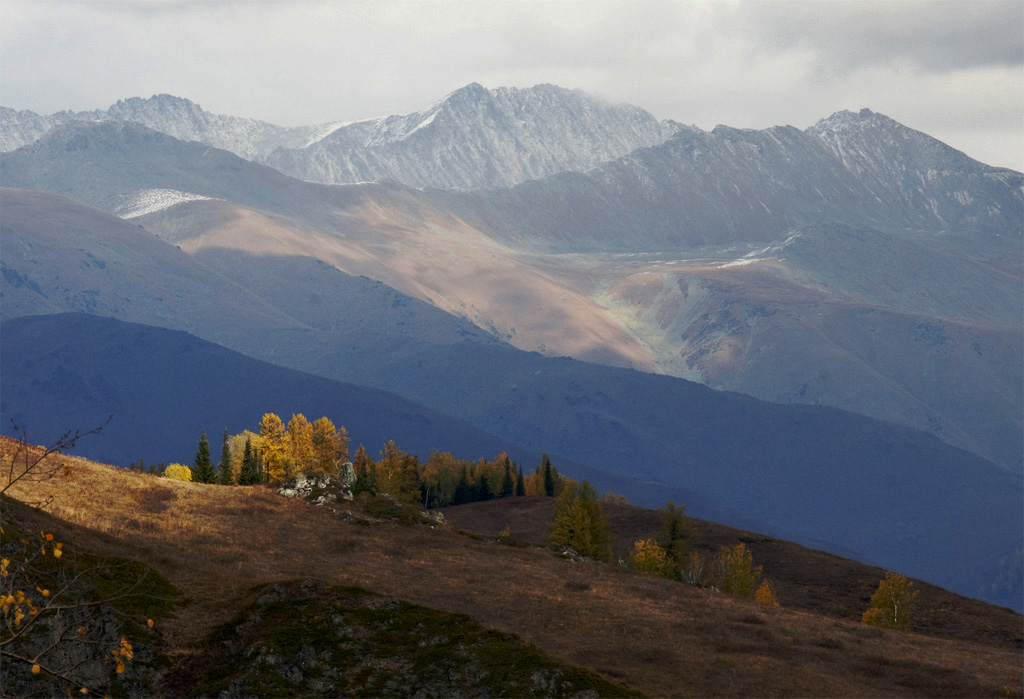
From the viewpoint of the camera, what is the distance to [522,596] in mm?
60438

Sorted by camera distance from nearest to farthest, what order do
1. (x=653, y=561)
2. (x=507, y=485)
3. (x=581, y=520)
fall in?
(x=653, y=561) → (x=581, y=520) → (x=507, y=485)

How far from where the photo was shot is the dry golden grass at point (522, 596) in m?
48.5

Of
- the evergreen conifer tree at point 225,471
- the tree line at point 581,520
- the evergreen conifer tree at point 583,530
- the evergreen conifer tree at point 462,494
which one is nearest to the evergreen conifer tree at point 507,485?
the evergreen conifer tree at point 462,494

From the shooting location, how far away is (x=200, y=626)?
43188 millimetres

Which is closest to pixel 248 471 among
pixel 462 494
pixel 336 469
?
pixel 336 469

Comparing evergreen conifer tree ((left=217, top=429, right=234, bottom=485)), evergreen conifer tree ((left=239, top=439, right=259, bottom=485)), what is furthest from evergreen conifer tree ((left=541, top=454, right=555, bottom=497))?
evergreen conifer tree ((left=239, top=439, right=259, bottom=485))

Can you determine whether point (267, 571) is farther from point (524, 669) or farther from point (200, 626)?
point (524, 669)

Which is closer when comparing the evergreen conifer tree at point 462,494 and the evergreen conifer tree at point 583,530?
the evergreen conifer tree at point 583,530

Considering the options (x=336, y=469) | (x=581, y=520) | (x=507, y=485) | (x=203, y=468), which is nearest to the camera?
(x=203, y=468)

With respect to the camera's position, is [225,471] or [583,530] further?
[225,471]

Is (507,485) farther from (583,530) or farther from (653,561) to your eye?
(653,561)

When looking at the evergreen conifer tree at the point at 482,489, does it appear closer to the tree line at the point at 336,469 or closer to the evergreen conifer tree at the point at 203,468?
the tree line at the point at 336,469

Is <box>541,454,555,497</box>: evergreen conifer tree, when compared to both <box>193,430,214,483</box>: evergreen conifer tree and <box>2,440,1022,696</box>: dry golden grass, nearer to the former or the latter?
<box>193,430,214,483</box>: evergreen conifer tree

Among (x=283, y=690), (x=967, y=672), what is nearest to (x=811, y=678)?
(x=967, y=672)
